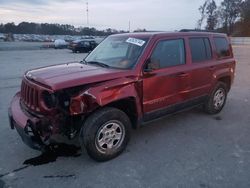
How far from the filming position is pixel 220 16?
279ft

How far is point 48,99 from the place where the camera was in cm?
358

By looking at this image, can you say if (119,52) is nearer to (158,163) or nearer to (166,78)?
(166,78)

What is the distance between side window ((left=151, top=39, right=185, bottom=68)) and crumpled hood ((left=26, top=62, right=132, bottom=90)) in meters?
0.75

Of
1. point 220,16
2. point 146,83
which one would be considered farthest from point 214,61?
point 220,16

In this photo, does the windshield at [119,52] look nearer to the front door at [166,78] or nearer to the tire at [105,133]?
A: the front door at [166,78]

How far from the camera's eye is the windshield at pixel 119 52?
4.29m

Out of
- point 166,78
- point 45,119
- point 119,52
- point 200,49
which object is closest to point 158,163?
point 166,78

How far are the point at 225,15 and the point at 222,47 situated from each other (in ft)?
285

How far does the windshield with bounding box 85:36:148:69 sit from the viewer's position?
4.29 meters

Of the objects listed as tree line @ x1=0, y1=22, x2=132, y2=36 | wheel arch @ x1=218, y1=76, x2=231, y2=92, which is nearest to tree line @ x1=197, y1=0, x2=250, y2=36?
tree line @ x1=0, y1=22, x2=132, y2=36

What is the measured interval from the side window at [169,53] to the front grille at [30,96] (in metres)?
1.90

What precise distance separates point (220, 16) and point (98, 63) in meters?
89.6

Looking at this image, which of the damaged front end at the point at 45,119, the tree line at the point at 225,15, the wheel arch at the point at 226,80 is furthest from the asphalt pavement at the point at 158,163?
the tree line at the point at 225,15

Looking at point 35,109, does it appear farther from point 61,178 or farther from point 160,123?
point 160,123
